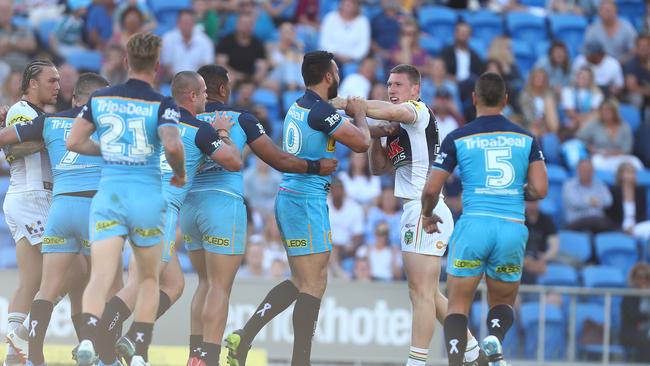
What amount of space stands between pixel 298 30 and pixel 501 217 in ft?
40.2

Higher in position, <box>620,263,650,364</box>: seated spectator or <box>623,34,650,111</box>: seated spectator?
<box>623,34,650,111</box>: seated spectator

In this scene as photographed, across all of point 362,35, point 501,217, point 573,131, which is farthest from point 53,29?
point 501,217

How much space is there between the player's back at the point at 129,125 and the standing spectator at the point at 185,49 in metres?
10.6

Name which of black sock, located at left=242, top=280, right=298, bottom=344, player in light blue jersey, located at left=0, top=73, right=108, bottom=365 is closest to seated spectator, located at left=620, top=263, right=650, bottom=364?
black sock, located at left=242, top=280, right=298, bottom=344

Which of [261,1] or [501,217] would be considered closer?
[501,217]

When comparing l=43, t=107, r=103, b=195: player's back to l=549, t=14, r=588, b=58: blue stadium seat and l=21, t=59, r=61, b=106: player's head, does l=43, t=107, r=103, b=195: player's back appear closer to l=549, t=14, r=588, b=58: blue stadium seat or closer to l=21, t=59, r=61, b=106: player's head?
l=21, t=59, r=61, b=106: player's head

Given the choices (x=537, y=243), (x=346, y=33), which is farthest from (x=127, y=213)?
(x=346, y=33)

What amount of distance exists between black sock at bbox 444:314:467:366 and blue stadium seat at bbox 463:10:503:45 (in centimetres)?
1372

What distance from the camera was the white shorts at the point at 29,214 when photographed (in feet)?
Answer: 38.3

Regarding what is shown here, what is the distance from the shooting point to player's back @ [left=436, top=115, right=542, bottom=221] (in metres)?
→ 10.6

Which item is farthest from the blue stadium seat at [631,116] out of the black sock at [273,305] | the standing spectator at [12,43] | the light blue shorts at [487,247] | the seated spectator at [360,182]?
the black sock at [273,305]

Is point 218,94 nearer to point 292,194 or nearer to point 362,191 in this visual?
point 292,194

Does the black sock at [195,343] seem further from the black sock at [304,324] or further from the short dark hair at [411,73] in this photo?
the short dark hair at [411,73]

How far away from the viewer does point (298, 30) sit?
73.2ft
